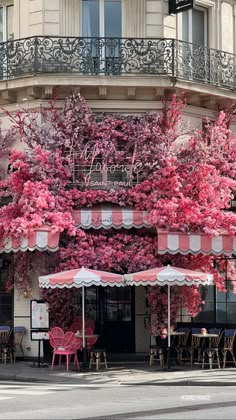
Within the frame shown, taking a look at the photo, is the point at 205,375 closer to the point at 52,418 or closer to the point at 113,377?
the point at 113,377

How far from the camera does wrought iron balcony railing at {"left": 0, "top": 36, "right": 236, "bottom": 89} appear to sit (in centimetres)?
2262

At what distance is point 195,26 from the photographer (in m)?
24.4

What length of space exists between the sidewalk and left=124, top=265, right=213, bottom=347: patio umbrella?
6.80 ft

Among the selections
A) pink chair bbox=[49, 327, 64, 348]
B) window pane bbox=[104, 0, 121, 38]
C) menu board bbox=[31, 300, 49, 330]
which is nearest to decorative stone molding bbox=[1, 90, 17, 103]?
window pane bbox=[104, 0, 121, 38]

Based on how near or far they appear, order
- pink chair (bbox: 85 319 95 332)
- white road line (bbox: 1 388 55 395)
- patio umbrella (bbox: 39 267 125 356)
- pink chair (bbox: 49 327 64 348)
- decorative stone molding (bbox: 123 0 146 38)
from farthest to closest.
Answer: decorative stone molding (bbox: 123 0 146 38), pink chair (bbox: 85 319 95 332), pink chair (bbox: 49 327 64 348), patio umbrella (bbox: 39 267 125 356), white road line (bbox: 1 388 55 395)

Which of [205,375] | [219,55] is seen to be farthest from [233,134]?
[205,375]

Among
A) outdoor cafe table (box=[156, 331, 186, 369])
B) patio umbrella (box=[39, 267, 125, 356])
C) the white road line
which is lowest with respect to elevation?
the white road line

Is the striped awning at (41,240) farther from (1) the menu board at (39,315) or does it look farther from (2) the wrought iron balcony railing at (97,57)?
(2) the wrought iron balcony railing at (97,57)

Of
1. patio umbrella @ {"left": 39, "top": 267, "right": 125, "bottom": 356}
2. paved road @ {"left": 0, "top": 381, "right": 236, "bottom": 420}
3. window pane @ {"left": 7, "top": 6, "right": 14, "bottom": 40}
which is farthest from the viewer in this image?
window pane @ {"left": 7, "top": 6, "right": 14, "bottom": 40}

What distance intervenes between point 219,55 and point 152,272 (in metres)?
7.39

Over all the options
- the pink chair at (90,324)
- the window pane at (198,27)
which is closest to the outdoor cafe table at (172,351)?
the pink chair at (90,324)

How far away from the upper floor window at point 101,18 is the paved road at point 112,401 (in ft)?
32.3

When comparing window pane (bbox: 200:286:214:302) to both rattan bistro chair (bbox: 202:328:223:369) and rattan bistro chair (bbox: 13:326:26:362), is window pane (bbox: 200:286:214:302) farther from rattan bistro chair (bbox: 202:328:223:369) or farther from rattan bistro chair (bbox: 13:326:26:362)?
rattan bistro chair (bbox: 13:326:26:362)

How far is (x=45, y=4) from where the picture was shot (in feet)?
75.3
